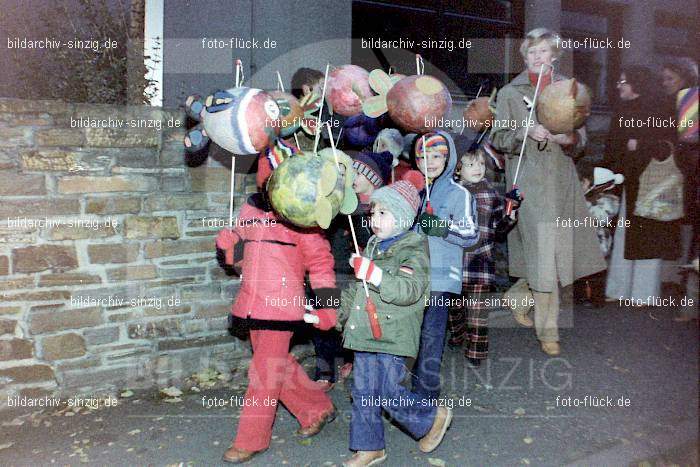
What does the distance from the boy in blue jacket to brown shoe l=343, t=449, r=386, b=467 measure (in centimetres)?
63

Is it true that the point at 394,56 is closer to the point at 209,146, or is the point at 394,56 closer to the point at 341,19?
the point at 341,19

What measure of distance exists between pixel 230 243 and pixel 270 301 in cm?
45

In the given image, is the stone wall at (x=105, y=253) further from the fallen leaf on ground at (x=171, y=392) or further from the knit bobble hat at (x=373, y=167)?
the knit bobble hat at (x=373, y=167)

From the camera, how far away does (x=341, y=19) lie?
6590mm

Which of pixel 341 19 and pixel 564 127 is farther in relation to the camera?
pixel 341 19

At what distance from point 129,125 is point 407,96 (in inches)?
78.0

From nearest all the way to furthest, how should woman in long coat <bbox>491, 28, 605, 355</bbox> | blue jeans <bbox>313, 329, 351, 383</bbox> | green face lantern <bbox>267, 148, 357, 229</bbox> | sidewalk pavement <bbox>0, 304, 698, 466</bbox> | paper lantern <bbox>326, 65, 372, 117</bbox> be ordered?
green face lantern <bbox>267, 148, 357, 229</bbox>
sidewalk pavement <bbox>0, 304, 698, 466</bbox>
paper lantern <bbox>326, 65, 372, 117</bbox>
blue jeans <bbox>313, 329, 351, 383</bbox>
woman in long coat <bbox>491, 28, 605, 355</bbox>

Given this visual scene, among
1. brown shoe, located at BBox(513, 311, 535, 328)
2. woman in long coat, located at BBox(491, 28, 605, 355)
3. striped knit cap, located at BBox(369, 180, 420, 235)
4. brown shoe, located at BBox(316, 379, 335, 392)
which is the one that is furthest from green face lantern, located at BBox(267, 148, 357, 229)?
brown shoe, located at BBox(513, 311, 535, 328)

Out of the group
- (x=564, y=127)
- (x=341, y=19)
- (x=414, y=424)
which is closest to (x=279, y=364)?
(x=414, y=424)

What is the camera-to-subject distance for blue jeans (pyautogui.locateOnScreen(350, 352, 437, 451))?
11.1ft

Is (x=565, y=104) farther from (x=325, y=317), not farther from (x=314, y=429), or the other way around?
(x=314, y=429)

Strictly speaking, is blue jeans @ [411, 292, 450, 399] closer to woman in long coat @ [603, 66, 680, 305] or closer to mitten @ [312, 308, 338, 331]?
mitten @ [312, 308, 338, 331]

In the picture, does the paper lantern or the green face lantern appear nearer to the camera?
the green face lantern

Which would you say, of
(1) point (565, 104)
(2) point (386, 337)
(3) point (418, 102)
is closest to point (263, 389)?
(2) point (386, 337)
